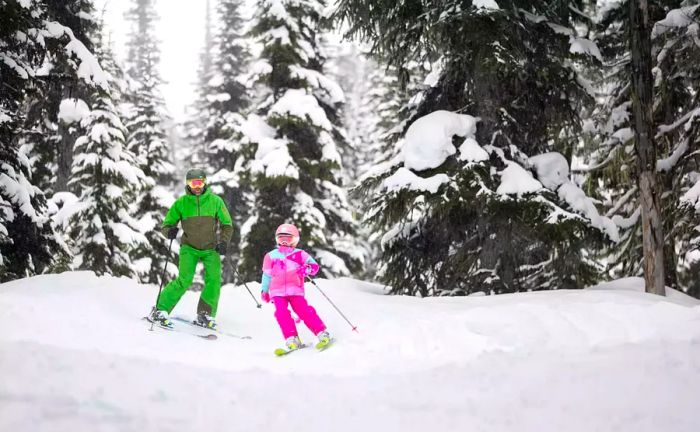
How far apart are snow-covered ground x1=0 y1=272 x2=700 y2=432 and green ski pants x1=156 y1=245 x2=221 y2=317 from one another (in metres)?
0.79

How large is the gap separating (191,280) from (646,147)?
689cm

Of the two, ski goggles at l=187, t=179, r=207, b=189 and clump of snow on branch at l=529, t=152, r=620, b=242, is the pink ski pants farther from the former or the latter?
clump of snow on branch at l=529, t=152, r=620, b=242

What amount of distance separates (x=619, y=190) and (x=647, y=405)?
8.71 meters

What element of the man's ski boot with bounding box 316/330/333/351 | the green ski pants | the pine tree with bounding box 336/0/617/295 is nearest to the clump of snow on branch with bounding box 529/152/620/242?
the pine tree with bounding box 336/0/617/295

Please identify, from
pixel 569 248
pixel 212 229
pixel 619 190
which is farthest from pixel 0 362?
pixel 619 190

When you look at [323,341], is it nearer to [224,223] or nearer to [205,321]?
[205,321]

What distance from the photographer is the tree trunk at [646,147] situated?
22.9ft

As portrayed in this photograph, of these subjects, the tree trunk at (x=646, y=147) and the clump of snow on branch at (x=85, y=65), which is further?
the clump of snow on branch at (x=85, y=65)

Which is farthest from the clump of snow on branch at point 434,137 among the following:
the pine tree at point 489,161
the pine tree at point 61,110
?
the pine tree at point 61,110

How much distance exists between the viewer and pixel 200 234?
7.25m

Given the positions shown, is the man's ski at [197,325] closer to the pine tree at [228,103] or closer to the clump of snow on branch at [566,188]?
the clump of snow on branch at [566,188]

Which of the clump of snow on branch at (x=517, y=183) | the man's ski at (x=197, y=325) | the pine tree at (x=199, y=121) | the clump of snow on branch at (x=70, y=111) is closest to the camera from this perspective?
the man's ski at (x=197, y=325)

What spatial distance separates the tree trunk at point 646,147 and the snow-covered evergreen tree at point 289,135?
989 cm

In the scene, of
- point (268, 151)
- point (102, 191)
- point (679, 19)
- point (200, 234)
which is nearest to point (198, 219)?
point (200, 234)
